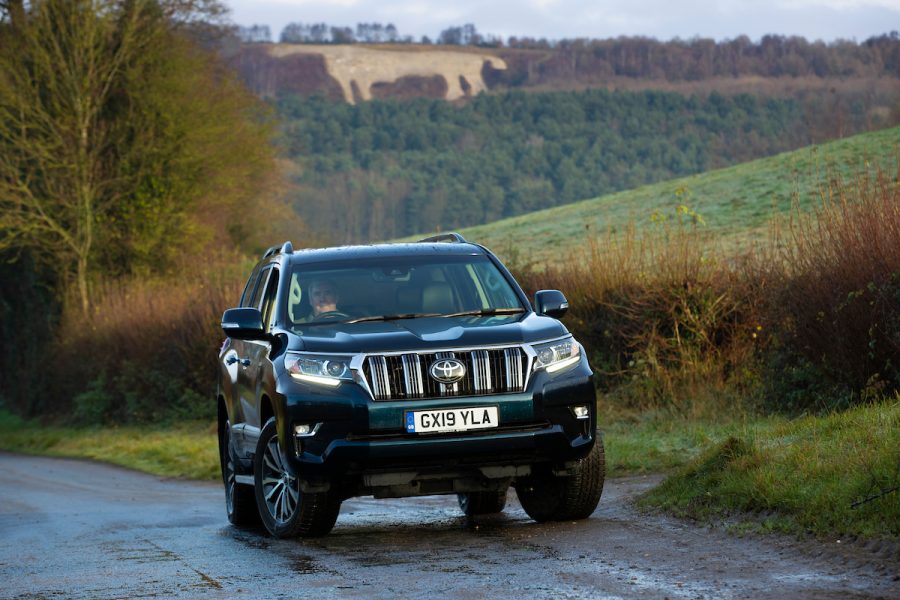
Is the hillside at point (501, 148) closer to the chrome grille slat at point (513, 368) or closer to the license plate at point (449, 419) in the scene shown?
the chrome grille slat at point (513, 368)

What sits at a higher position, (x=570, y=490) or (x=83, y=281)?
(x=570, y=490)

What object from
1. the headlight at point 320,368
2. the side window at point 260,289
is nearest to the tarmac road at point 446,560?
the headlight at point 320,368

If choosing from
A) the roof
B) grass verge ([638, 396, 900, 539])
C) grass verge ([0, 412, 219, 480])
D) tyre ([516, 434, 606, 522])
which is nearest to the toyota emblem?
tyre ([516, 434, 606, 522])

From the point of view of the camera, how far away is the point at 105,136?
144 ft

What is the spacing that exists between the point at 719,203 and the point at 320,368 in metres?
42.0

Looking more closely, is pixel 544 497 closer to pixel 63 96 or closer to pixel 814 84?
pixel 63 96

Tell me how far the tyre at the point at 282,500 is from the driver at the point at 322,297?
3.03ft

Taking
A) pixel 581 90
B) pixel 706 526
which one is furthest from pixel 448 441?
pixel 581 90

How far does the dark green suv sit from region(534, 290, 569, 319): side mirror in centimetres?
1

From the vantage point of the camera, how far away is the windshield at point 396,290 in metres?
10.1

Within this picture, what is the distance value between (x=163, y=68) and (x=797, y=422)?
33731 millimetres

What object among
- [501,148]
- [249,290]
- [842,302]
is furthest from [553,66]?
[249,290]

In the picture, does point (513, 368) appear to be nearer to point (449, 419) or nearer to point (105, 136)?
point (449, 419)

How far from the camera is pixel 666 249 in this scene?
20516 mm
